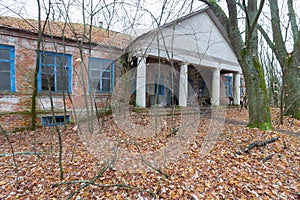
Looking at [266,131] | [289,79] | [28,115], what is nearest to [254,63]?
[266,131]

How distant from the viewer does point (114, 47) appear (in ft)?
25.3

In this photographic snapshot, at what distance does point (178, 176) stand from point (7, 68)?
24.2 feet

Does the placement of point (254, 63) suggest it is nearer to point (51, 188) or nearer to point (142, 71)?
point (142, 71)

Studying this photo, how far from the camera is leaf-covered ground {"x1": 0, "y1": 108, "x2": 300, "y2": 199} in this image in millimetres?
2592

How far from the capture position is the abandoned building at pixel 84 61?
6.10m

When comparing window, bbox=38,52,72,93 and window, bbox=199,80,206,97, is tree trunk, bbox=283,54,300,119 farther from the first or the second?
window, bbox=38,52,72,93

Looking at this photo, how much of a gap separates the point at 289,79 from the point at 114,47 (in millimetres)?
8440

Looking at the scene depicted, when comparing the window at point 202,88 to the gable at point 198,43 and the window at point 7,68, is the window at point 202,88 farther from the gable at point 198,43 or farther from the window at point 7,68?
the window at point 7,68

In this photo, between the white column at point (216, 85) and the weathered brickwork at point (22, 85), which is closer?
the weathered brickwork at point (22, 85)

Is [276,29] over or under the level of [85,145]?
over

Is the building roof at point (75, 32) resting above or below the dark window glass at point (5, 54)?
above

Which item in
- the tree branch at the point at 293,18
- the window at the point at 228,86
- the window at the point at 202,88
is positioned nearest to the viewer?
the tree branch at the point at 293,18

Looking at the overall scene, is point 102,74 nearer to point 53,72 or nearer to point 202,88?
point 53,72

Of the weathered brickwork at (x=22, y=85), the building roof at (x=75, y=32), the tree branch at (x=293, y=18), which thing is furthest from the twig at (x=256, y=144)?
the tree branch at (x=293, y=18)
